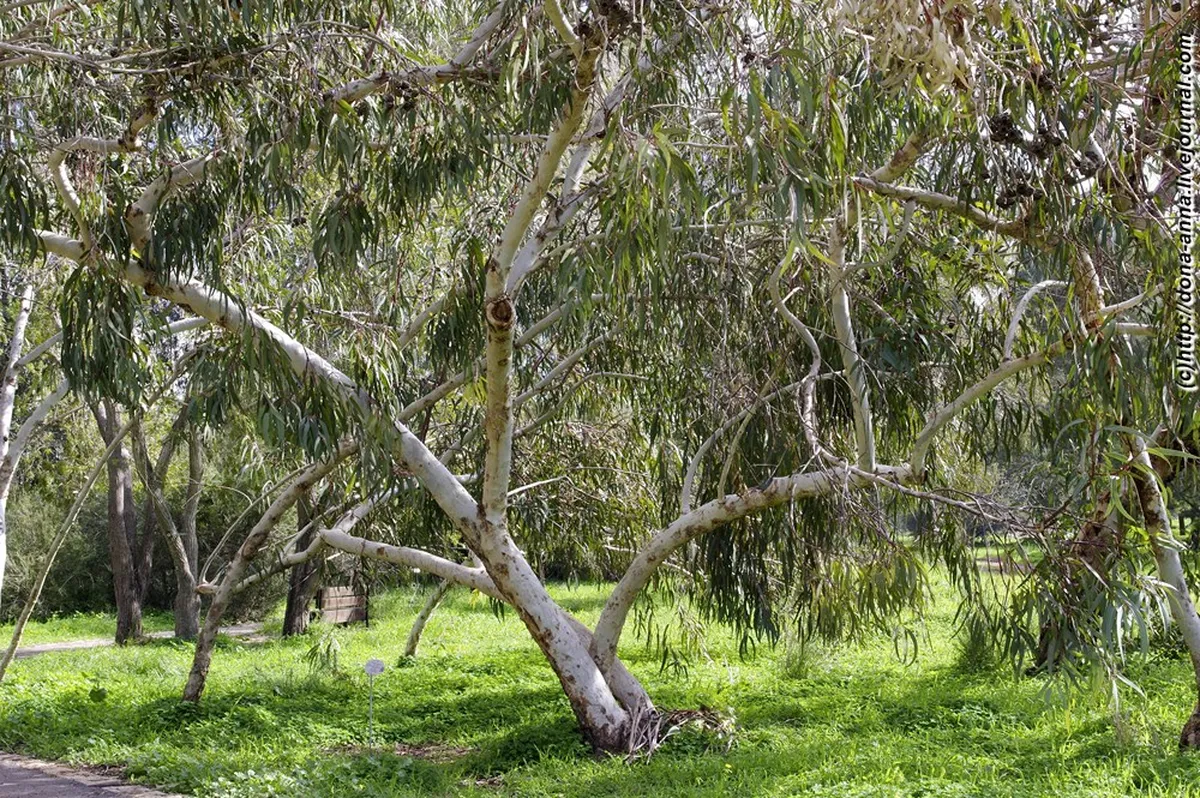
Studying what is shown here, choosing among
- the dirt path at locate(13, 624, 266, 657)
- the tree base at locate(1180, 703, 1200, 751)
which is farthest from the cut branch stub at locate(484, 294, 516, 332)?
the dirt path at locate(13, 624, 266, 657)

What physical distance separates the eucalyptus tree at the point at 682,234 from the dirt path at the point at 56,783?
84.5 inches

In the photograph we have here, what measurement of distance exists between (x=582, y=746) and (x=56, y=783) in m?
3.29

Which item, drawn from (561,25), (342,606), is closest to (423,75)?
(561,25)

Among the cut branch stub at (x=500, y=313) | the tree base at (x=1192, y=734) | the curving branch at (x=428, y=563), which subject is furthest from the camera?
the curving branch at (x=428, y=563)

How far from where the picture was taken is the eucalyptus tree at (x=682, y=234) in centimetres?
552

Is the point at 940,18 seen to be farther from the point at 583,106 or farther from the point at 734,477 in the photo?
the point at 734,477

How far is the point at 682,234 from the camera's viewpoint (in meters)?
6.00

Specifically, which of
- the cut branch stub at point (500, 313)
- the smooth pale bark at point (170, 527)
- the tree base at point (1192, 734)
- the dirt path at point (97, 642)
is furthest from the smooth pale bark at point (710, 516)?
the dirt path at point (97, 642)

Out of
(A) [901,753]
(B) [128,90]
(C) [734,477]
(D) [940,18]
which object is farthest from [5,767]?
(D) [940,18]

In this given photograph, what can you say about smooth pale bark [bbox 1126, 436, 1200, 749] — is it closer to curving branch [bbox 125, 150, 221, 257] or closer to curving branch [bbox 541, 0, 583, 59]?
curving branch [bbox 541, 0, 583, 59]

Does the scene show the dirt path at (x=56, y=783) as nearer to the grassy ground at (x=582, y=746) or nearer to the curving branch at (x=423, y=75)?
the grassy ground at (x=582, y=746)

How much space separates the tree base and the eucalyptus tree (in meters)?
1.13

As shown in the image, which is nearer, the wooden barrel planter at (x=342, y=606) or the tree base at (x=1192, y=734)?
the tree base at (x=1192, y=734)

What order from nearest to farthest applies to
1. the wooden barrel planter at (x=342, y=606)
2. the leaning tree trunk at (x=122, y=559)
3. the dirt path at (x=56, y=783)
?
the dirt path at (x=56, y=783) → the leaning tree trunk at (x=122, y=559) → the wooden barrel planter at (x=342, y=606)
